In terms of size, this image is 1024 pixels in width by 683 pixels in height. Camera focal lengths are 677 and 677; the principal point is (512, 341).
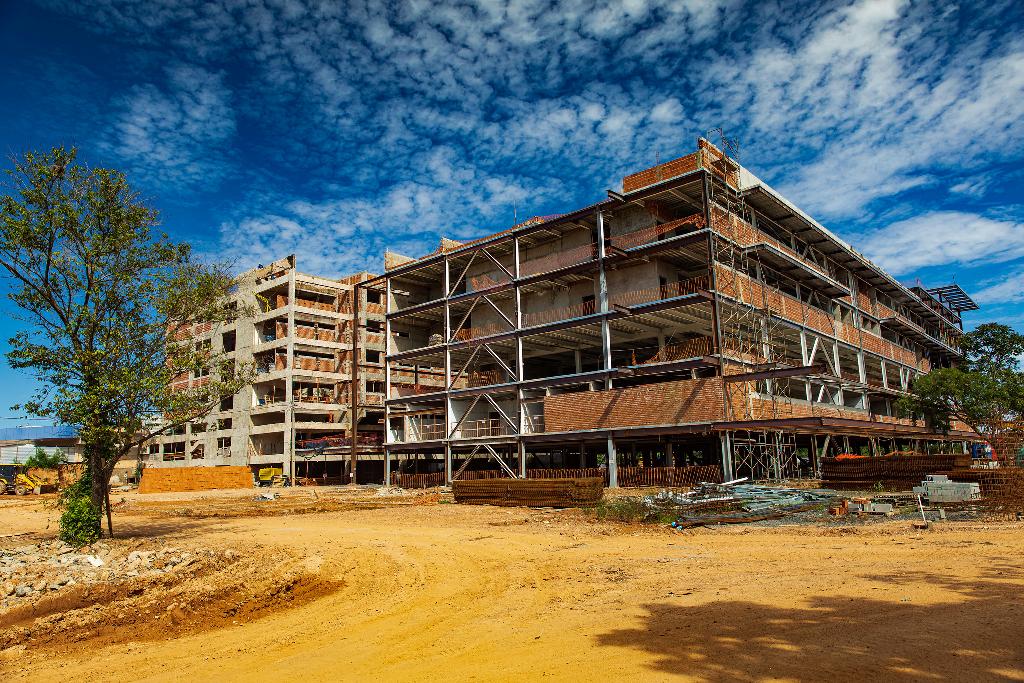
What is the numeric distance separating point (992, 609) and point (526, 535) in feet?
34.0

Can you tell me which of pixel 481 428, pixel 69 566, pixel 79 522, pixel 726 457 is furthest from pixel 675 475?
pixel 69 566

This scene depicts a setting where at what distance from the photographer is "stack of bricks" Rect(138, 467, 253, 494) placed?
47125mm

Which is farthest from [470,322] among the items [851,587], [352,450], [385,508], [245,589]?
[851,587]

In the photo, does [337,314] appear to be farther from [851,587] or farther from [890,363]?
[851,587]

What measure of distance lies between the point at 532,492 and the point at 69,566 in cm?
1395

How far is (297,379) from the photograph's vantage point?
184 ft

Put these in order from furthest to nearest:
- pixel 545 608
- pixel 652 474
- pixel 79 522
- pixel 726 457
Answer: pixel 652 474, pixel 726 457, pixel 79 522, pixel 545 608

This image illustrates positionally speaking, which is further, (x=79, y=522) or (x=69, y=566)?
(x=79, y=522)

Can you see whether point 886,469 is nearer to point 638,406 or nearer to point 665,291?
point 638,406

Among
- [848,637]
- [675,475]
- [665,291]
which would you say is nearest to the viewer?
[848,637]

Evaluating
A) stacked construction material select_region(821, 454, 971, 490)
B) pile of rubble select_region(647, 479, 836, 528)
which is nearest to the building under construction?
stacked construction material select_region(821, 454, 971, 490)

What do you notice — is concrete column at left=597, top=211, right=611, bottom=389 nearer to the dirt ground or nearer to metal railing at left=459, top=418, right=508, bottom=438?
metal railing at left=459, top=418, right=508, bottom=438

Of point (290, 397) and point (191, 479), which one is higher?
point (290, 397)

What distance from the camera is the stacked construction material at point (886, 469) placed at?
2248 centimetres
